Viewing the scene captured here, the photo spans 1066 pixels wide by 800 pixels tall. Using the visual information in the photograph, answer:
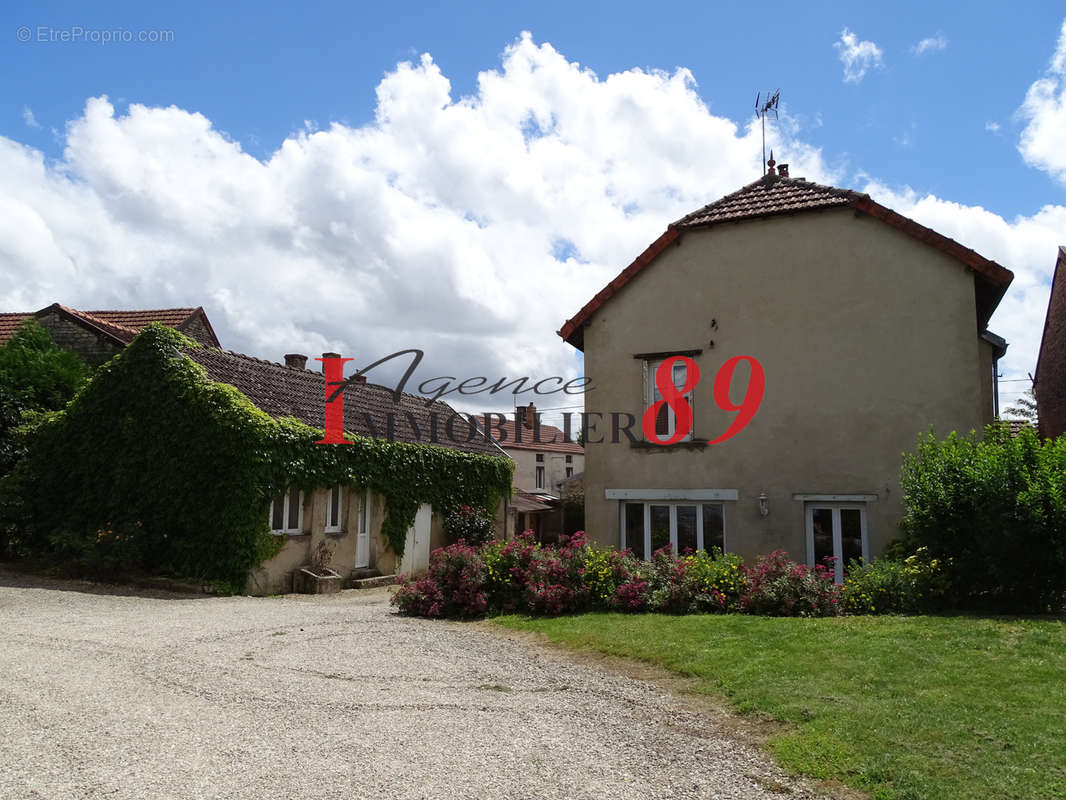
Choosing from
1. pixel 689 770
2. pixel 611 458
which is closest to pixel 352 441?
pixel 611 458

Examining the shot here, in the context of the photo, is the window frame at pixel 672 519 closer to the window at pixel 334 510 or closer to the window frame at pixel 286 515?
the window at pixel 334 510

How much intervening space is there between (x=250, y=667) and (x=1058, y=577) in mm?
10248

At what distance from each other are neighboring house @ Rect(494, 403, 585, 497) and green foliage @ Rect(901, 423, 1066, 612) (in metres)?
36.0

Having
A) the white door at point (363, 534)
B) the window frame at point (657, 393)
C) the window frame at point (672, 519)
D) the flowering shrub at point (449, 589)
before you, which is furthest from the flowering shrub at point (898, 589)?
the white door at point (363, 534)

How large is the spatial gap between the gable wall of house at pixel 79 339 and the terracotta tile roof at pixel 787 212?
623 inches

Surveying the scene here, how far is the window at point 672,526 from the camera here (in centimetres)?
1566

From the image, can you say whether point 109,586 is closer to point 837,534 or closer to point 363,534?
point 363,534

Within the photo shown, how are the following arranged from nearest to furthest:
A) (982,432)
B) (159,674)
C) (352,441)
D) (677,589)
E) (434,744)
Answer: (434,744)
(159,674)
(677,589)
(982,432)
(352,441)

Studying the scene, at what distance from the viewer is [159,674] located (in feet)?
26.7

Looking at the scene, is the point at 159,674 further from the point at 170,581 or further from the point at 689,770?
the point at 170,581

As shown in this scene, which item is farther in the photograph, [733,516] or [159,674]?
[733,516]

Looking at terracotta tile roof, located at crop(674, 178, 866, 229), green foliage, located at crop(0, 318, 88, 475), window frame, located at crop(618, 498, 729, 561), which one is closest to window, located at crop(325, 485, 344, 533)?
window frame, located at crop(618, 498, 729, 561)

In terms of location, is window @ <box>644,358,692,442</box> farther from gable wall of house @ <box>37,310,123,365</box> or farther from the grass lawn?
gable wall of house @ <box>37,310,123,365</box>

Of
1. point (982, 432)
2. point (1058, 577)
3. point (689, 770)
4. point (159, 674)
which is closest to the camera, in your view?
point (689, 770)
